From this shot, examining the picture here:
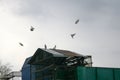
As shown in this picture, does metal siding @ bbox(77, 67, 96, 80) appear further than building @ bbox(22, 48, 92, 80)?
No

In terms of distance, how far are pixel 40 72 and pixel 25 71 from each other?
10366 mm

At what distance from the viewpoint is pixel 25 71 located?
51.3 m

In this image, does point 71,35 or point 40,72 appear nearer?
point 71,35

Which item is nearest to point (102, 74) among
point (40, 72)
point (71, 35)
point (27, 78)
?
point (71, 35)

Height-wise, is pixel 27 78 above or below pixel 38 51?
below

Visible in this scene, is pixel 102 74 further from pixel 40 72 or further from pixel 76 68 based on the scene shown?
pixel 40 72

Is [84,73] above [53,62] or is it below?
below

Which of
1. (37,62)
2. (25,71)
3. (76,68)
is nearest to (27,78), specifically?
(25,71)

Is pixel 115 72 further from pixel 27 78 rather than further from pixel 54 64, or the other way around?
pixel 27 78

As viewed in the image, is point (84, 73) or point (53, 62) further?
point (53, 62)

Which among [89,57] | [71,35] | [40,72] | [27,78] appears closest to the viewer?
[71,35]

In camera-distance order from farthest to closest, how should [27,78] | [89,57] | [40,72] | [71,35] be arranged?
1. [27,78]
2. [40,72]
3. [89,57]
4. [71,35]

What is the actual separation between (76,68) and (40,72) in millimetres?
7760

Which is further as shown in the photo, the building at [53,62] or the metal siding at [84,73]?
the building at [53,62]
